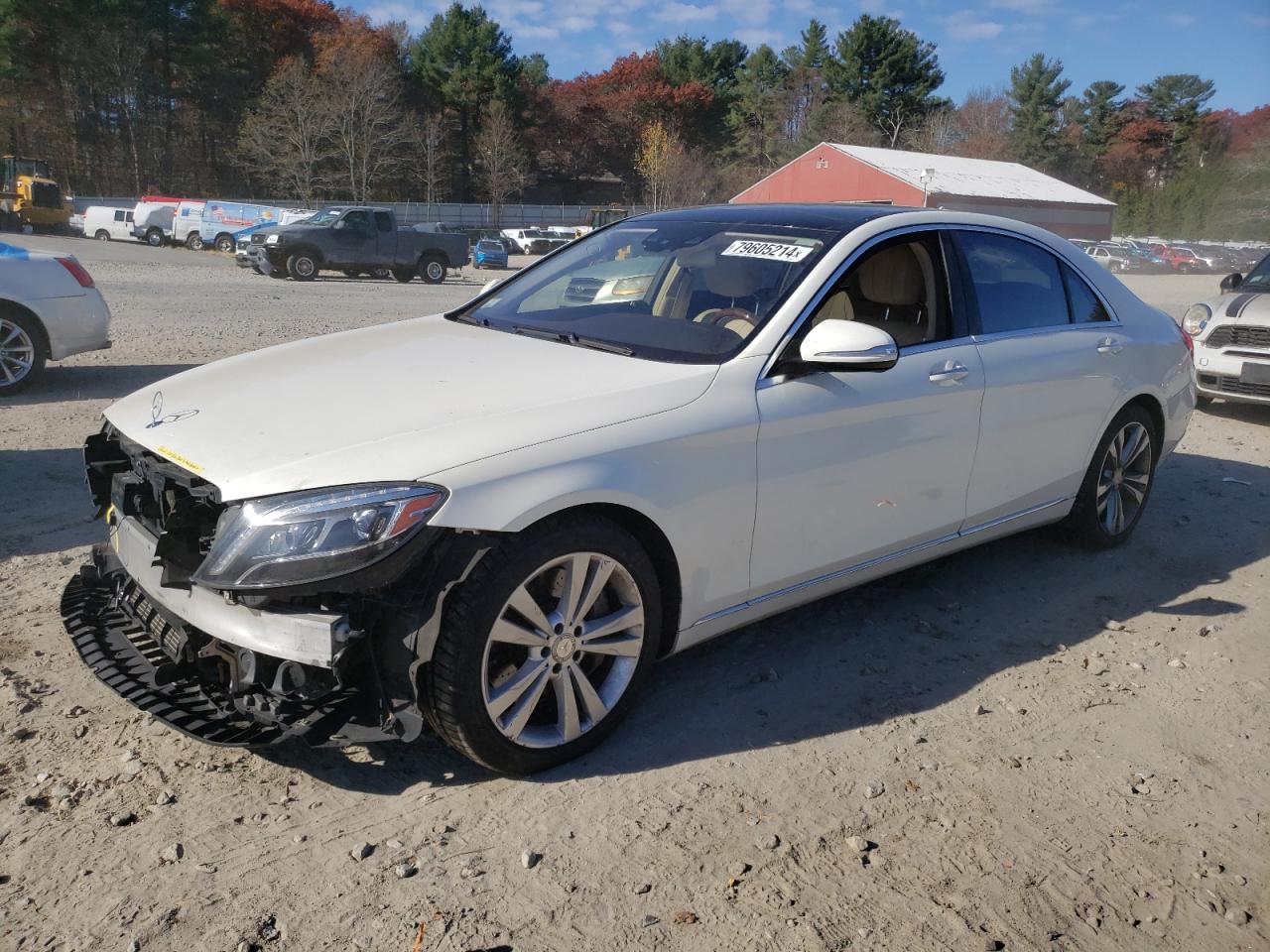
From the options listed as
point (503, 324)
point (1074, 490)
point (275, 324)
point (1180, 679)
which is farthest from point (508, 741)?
point (275, 324)

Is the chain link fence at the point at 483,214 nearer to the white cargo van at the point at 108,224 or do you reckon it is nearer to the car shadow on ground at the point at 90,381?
the white cargo van at the point at 108,224

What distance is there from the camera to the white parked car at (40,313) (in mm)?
8117

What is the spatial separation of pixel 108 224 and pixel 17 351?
3502 centimetres

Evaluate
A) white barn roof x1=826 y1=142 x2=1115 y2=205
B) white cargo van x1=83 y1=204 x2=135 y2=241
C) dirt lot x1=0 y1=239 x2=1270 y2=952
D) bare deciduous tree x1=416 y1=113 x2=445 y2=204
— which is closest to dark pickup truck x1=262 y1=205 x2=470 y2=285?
white cargo van x1=83 y1=204 x2=135 y2=241

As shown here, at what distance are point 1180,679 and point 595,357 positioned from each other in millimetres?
2642

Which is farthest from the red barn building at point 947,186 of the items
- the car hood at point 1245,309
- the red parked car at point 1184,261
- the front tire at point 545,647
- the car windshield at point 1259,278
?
the front tire at point 545,647

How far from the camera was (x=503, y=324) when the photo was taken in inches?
161

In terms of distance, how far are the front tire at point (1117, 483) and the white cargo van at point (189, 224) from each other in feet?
118

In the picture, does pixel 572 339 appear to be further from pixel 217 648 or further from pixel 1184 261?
pixel 1184 261

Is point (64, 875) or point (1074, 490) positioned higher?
point (1074, 490)

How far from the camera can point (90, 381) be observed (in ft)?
29.0

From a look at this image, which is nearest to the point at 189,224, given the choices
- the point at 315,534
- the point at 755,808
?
the point at 315,534

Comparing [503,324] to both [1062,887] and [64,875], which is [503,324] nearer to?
[64,875]

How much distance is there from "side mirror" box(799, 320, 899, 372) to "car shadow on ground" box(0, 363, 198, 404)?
6554 mm
